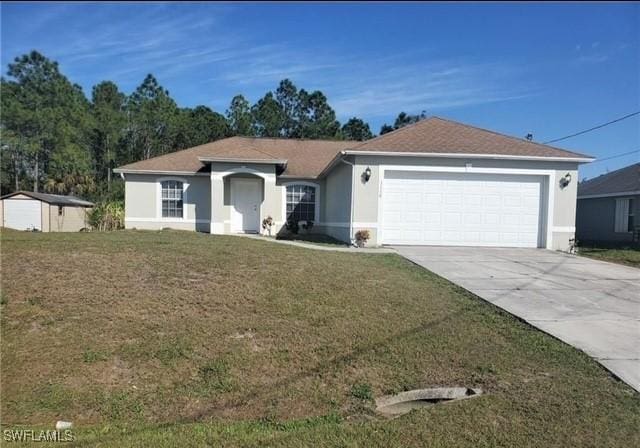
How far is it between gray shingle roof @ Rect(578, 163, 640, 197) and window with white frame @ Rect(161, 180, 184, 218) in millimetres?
20627

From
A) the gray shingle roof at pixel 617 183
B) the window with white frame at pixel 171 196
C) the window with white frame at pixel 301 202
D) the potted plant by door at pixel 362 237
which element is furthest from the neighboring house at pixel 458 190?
the gray shingle roof at pixel 617 183

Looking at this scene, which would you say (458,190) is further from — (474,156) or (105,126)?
(105,126)

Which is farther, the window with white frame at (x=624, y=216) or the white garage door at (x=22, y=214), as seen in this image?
the white garage door at (x=22, y=214)

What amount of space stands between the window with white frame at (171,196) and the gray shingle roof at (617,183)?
812 inches

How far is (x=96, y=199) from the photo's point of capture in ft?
126

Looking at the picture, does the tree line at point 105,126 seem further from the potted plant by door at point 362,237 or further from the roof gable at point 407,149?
the potted plant by door at point 362,237

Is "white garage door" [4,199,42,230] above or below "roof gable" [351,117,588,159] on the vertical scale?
below

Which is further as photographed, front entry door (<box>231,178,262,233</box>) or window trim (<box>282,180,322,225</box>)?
window trim (<box>282,180,322,225</box>)

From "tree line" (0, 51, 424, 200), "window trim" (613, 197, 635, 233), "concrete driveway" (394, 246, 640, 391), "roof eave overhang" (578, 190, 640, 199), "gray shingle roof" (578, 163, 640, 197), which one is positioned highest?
"tree line" (0, 51, 424, 200)

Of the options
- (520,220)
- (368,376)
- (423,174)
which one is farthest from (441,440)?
(520,220)

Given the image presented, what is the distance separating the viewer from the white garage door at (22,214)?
88.6ft

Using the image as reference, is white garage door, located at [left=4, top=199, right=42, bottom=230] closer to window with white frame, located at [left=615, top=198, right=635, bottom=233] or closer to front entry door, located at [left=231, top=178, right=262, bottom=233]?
front entry door, located at [left=231, top=178, right=262, bottom=233]

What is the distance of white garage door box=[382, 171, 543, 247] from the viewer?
14164mm

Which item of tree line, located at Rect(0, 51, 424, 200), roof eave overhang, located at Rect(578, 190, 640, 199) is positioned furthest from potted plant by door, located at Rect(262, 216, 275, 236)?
tree line, located at Rect(0, 51, 424, 200)
